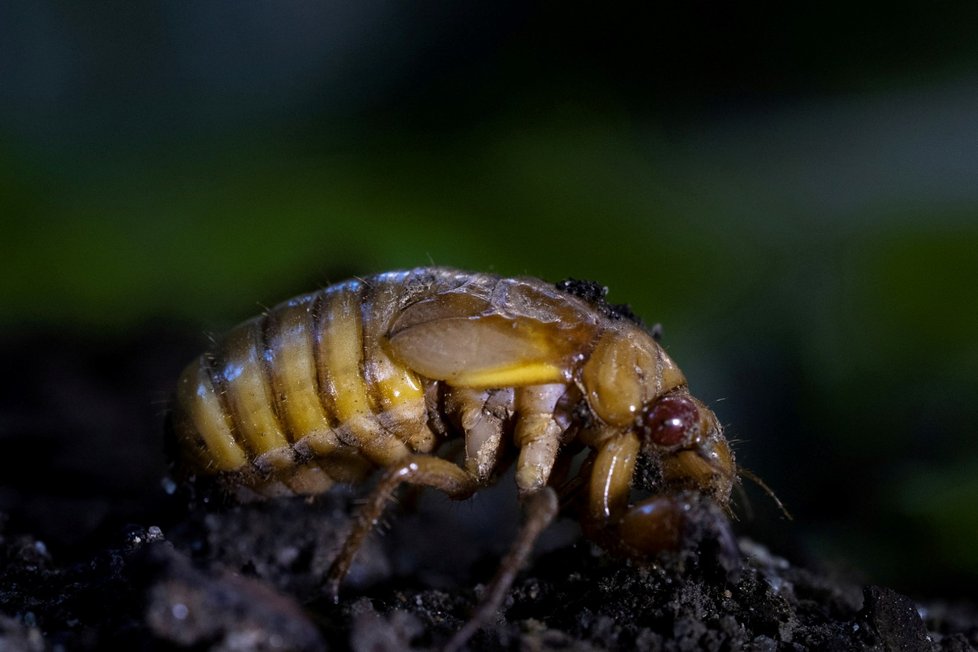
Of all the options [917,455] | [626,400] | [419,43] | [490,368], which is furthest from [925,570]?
[419,43]

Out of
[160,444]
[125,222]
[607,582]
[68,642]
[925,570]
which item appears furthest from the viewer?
[125,222]

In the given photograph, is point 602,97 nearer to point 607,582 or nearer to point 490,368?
point 490,368

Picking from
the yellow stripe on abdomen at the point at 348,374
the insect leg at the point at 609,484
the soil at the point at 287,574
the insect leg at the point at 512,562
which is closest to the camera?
the soil at the point at 287,574

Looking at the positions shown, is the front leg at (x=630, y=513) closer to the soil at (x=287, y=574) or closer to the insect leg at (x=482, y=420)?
the soil at (x=287, y=574)

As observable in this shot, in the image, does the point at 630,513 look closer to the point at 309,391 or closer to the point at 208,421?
the point at 309,391

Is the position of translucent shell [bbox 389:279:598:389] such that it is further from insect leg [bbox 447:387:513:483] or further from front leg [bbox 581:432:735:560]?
front leg [bbox 581:432:735:560]

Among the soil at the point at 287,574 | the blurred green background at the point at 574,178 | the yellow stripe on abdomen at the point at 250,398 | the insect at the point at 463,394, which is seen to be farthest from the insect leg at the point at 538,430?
the blurred green background at the point at 574,178

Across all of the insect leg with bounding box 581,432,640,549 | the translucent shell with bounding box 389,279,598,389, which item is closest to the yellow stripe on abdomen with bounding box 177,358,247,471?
the translucent shell with bounding box 389,279,598,389

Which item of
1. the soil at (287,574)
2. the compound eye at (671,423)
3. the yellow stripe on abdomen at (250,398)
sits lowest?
the soil at (287,574)
